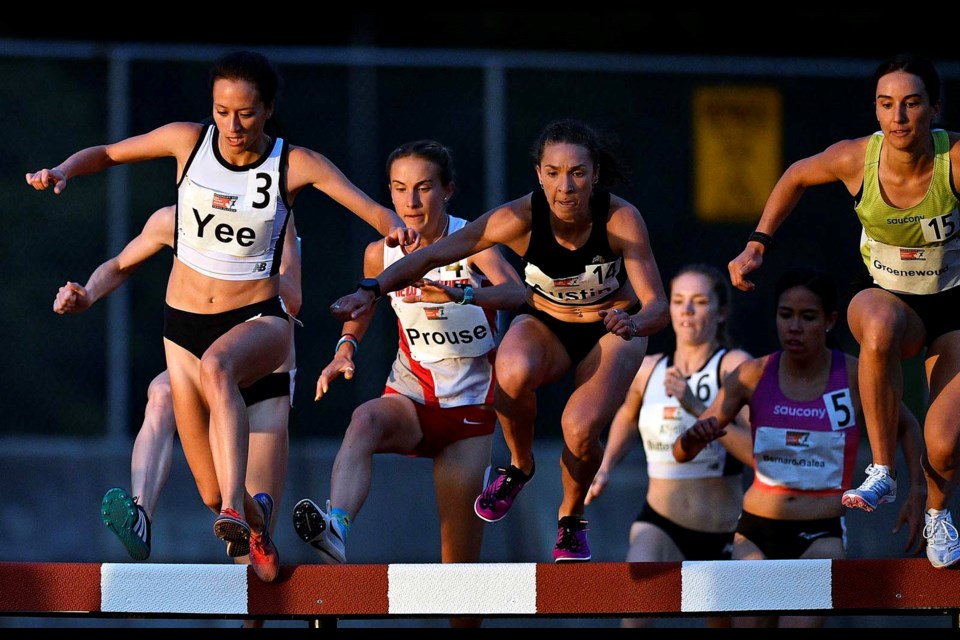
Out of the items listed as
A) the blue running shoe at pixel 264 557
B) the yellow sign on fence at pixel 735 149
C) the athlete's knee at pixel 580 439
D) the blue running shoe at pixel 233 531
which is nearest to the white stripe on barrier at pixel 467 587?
the blue running shoe at pixel 264 557

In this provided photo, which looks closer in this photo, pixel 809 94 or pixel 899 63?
pixel 899 63

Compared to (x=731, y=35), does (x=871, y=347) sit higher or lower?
lower

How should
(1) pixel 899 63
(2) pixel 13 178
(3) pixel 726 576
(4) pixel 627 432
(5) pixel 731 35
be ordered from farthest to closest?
(5) pixel 731 35 < (2) pixel 13 178 < (4) pixel 627 432 < (1) pixel 899 63 < (3) pixel 726 576

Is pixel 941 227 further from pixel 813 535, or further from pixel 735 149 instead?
pixel 735 149

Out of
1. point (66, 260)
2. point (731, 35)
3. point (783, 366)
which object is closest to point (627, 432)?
point (783, 366)

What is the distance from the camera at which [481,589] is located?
488cm

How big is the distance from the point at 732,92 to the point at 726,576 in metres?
5.25

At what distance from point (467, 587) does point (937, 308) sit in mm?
2043

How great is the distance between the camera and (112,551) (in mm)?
8633

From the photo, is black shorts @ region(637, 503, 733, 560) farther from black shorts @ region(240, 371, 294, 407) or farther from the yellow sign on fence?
the yellow sign on fence

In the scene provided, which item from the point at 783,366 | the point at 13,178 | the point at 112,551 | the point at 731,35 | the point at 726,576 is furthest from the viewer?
the point at 731,35

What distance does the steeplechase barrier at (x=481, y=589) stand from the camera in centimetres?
487

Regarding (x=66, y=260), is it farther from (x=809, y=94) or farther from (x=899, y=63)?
(x=899, y=63)

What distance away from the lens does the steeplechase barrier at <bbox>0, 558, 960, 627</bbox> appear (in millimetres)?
4871
